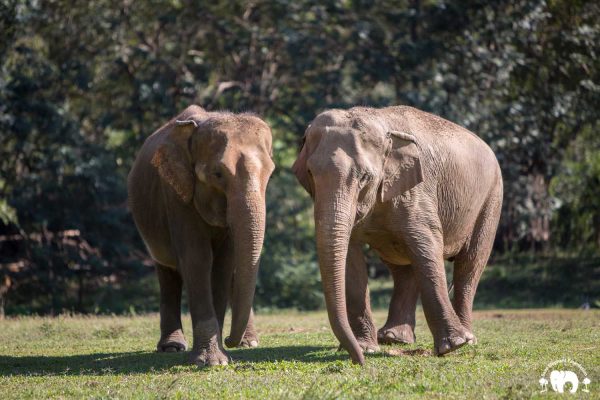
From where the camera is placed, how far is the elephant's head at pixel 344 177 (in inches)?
370

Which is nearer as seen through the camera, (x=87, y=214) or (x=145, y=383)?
(x=145, y=383)

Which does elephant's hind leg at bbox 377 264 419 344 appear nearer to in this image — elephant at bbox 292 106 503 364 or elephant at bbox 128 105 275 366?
elephant at bbox 292 106 503 364

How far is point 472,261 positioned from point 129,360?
3.95m

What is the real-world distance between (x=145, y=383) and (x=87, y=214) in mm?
13610

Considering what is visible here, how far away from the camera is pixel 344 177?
31.9ft

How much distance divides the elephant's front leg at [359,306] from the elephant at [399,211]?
0.4 inches

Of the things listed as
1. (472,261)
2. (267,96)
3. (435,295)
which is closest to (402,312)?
(472,261)

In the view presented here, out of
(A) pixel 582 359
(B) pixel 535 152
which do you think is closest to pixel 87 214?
(B) pixel 535 152

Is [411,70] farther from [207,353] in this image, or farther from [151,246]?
[207,353]

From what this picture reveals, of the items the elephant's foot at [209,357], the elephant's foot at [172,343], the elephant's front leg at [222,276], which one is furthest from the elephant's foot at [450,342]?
the elephant's foot at [172,343]

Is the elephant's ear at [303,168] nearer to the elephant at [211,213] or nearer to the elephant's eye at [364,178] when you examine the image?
the elephant at [211,213]

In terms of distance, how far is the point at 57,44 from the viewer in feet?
75.4

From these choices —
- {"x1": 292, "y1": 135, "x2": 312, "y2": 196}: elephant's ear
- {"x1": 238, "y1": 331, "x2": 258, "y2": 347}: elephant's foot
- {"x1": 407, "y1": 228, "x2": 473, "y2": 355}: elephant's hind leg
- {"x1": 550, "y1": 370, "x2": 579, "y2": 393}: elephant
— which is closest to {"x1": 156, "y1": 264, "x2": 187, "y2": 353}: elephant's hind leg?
{"x1": 238, "y1": 331, "x2": 258, "y2": 347}: elephant's foot

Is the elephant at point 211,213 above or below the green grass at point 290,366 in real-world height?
above
